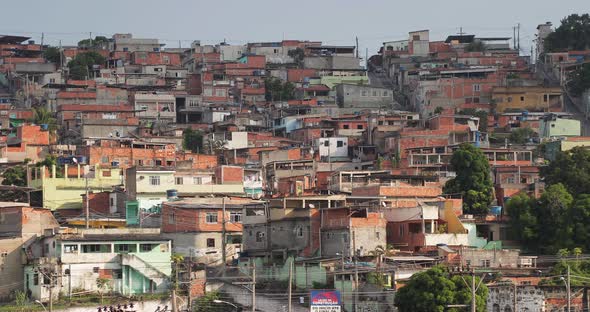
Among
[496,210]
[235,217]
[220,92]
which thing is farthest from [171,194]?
[220,92]

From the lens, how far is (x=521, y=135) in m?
72.1

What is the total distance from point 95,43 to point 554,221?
6242 centimetres

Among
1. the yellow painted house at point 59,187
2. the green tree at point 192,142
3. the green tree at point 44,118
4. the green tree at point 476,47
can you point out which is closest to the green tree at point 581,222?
the yellow painted house at point 59,187

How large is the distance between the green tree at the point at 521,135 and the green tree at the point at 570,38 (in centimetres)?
2177

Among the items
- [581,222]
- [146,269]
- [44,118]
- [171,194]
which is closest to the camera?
[146,269]

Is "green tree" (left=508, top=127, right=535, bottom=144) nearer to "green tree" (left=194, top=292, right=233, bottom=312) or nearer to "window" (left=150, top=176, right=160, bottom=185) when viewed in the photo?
"window" (left=150, top=176, right=160, bottom=185)

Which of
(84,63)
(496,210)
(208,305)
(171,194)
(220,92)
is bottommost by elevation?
(208,305)

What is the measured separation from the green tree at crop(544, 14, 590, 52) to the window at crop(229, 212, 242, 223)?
4809cm

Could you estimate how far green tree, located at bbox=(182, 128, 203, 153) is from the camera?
239ft

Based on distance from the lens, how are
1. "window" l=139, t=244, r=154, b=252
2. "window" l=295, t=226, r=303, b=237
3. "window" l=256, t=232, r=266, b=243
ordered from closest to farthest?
"window" l=139, t=244, r=154, b=252 < "window" l=295, t=226, r=303, b=237 < "window" l=256, t=232, r=266, b=243

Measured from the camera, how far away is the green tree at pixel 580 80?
81938 mm

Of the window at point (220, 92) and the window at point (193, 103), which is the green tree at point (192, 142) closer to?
the window at point (193, 103)

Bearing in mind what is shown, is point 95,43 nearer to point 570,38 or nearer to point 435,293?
point 570,38

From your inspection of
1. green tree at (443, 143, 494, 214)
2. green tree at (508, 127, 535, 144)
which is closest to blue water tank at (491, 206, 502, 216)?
green tree at (443, 143, 494, 214)
